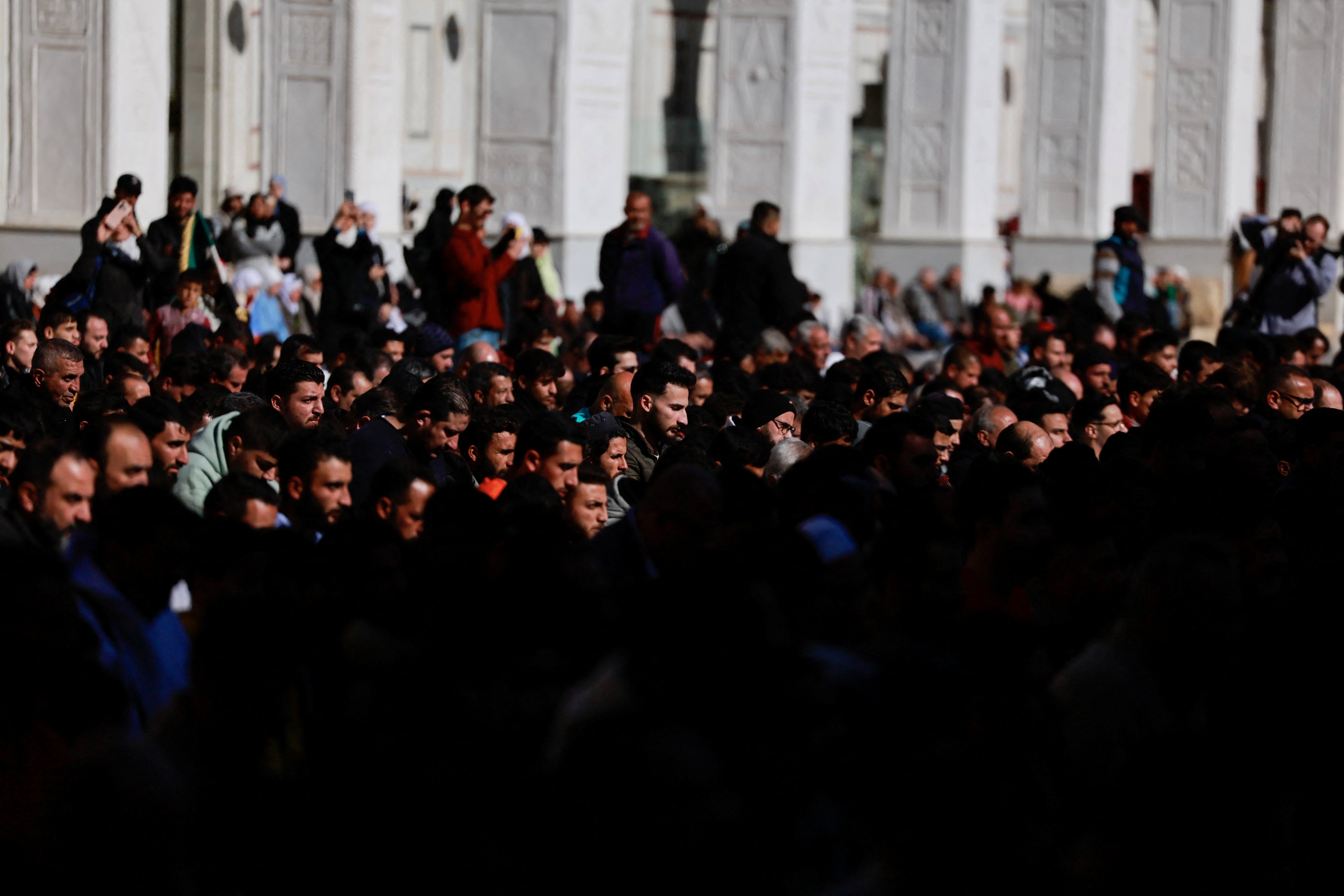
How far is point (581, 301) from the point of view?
17.9 metres

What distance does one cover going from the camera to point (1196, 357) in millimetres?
11305

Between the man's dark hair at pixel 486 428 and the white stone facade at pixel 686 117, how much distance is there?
22.8 feet

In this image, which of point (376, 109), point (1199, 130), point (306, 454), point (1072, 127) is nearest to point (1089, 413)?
point (306, 454)

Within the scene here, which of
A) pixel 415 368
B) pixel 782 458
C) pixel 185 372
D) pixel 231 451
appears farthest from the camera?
pixel 415 368

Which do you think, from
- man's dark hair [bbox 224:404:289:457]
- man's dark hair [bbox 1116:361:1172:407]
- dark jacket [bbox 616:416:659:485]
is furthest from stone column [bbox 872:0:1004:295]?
man's dark hair [bbox 224:404:289:457]

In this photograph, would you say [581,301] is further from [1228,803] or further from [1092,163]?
[1228,803]

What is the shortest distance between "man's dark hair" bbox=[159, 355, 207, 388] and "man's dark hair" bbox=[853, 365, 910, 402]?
131 inches

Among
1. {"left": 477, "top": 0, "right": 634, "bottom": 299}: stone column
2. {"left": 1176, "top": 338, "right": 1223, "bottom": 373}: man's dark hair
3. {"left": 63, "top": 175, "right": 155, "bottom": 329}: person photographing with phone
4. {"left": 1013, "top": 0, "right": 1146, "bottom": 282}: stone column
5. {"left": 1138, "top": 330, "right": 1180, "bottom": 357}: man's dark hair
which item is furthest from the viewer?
{"left": 1013, "top": 0, "right": 1146, "bottom": 282}: stone column

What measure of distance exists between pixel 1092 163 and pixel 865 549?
17773 mm

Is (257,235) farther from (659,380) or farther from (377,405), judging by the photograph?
(659,380)

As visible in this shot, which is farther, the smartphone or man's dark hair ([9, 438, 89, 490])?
the smartphone

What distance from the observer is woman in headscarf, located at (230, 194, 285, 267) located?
47.6ft

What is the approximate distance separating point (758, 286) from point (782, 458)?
20.8 feet

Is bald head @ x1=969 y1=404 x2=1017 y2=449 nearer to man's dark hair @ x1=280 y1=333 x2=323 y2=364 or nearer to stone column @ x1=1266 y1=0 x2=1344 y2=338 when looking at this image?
man's dark hair @ x1=280 y1=333 x2=323 y2=364
